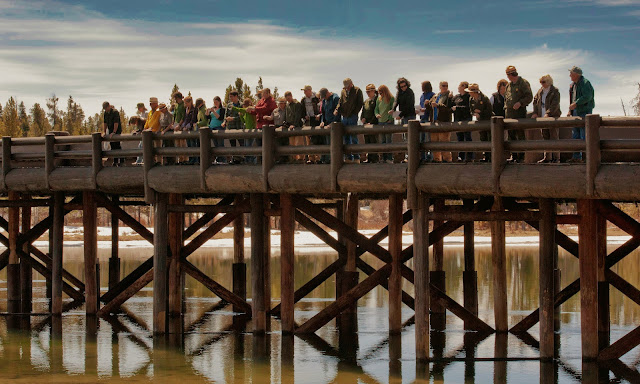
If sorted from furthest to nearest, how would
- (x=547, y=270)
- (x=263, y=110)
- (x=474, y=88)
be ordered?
1. (x=263, y=110)
2. (x=474, y=88)
3. (x=547, y=270)

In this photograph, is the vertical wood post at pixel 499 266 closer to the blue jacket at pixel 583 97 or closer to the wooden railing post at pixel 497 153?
the blue jacket at pixel 583 97

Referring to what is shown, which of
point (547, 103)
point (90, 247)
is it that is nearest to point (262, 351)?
point (90, 247)

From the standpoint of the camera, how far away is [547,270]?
1759 centimetres

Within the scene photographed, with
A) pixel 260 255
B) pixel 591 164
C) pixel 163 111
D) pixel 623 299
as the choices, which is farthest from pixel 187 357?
pixel 623 299

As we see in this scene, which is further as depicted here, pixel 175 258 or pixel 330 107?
pixel 175 258

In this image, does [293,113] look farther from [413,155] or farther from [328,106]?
[413,155]

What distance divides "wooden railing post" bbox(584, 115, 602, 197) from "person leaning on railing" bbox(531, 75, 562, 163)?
7.04 ft

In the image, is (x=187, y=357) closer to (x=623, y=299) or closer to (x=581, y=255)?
(x=581, y=255)

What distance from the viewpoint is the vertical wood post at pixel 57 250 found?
24375 millimetres

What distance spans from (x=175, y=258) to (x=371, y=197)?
5161mm

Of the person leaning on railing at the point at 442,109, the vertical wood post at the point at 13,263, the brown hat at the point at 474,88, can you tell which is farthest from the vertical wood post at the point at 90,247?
the brown hat at the point at 474,88

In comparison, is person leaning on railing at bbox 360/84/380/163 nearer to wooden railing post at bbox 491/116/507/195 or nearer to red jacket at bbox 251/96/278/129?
red jacket at bbox 251/96/278/129

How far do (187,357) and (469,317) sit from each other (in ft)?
18.5

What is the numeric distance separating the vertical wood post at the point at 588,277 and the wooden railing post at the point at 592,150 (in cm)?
185
